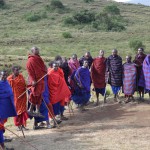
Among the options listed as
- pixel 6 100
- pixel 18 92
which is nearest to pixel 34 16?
pixel 18 92

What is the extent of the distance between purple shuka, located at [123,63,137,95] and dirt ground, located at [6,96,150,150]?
53 cm

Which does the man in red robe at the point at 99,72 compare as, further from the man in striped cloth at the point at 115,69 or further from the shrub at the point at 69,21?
the shrub at the point at 69,21

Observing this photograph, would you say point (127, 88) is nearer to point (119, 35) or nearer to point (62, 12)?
point (119, 35)

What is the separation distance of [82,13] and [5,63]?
24914 mm

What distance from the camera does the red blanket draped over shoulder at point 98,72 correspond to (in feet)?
43.6

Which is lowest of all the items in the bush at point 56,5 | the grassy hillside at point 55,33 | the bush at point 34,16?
the grassy hillside at point 55,33

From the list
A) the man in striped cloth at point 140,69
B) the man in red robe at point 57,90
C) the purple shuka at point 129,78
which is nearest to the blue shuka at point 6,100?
the man in red robe at point 57,90

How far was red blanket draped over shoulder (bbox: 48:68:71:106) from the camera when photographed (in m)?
11.1

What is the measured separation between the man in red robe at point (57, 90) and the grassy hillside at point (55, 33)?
18.7m

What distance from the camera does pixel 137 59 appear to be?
42.6 ft

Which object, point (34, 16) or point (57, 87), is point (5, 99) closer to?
point (57, 87)

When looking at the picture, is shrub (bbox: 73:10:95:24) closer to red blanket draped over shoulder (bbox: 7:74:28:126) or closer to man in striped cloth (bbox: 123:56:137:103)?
man in striped cloth (bbox: 123:56:137:103)

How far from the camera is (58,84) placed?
37.1 feet

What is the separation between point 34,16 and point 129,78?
3838cm
